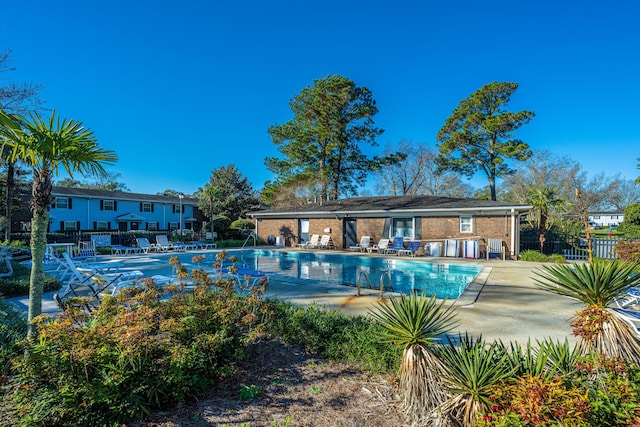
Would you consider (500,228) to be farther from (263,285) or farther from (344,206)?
(263,285)

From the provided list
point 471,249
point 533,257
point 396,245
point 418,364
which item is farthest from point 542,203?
point 418,364

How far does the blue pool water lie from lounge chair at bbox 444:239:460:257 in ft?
11.1

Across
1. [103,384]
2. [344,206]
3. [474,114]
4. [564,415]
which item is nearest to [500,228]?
[344,206]

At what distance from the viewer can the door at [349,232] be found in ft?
69.5

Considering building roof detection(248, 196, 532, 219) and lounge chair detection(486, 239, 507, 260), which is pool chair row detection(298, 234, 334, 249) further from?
lounge chair detection(486, 239, 507, 260)

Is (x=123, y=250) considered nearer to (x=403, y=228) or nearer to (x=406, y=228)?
(x=403, y=228)

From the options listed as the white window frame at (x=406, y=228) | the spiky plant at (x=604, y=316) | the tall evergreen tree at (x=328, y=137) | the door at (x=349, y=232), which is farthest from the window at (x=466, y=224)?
the spiky plant at (x=604, y=316)

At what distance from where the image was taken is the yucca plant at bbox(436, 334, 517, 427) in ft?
7.38

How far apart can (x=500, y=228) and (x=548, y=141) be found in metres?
19.3

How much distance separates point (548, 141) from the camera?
29.5m

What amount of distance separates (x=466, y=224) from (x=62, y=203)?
33.8m

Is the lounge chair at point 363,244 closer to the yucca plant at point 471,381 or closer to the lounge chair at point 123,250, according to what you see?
the lounge chair at point 123,250

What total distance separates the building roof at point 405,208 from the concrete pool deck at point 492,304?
7.11 m

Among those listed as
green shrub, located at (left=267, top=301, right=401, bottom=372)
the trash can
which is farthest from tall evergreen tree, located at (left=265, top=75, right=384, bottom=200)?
green shrub, located at (left=267, top=301, right=401, bottom=372)
